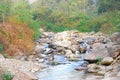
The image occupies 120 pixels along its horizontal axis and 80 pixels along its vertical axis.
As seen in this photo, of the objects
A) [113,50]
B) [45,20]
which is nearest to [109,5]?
[45,20]

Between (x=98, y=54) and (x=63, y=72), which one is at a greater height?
(x=98, y=54)

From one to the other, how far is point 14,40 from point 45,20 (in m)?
31.2

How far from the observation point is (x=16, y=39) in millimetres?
21344

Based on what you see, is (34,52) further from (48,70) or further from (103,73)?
(103,73)

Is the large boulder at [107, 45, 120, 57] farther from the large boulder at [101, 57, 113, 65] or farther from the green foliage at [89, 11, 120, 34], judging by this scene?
the green foliage at [89, 11, 120, 34]

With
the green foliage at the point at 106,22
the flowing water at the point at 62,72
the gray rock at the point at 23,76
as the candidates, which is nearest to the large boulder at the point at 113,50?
the flowing water at the point at 62,72

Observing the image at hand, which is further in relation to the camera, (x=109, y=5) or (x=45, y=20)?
(x=45, y=20)

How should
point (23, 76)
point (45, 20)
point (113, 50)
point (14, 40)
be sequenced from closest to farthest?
point (23, 76) < point (113, 50) < point (14, 40) < point (45, 20)

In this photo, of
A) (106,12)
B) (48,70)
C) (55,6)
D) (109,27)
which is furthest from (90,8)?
(48,70)

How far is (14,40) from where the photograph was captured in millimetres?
21109

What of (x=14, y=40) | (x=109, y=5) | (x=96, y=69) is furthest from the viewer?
(x=109, y=5)

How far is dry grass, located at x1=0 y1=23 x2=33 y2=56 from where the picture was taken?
1995cm

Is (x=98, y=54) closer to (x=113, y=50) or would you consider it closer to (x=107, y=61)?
(x=113, y=50)

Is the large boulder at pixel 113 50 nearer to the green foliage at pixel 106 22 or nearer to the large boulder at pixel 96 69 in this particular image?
the large boulder at pixel 96 69
